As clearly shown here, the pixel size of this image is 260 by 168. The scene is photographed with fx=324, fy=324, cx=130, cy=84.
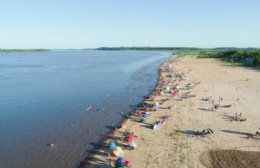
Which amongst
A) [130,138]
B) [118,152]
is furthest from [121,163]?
[130,138]

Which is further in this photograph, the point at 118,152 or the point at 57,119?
the point at 57,119

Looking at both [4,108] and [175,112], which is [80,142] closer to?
[175,112]

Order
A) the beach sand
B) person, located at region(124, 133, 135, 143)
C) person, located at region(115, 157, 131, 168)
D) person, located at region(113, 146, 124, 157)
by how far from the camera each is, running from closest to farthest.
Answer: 1. person, located at region(115, 157, 131, 168)
2. the beach sand
3. person, located at region(113, 146, 124, 157)
4. person, located at region(124, 133, 135, 143)

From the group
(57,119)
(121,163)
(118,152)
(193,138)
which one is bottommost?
(57,119)

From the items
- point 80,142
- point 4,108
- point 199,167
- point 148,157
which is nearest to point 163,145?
point 148,157

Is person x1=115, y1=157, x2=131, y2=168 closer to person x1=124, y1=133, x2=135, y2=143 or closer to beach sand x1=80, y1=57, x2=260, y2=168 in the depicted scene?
beach sand x1=80, y1=57, x2=260, y2=168

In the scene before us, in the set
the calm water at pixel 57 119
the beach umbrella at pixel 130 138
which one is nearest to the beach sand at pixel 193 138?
the beach umbrella at pixel 130 138

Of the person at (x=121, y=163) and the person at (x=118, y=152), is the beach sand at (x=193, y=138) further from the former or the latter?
the person at (x=121, y=163)

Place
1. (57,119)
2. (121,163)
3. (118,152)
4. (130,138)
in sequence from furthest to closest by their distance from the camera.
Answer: (57,119)
(130,138)
(118,152)
(121,163)

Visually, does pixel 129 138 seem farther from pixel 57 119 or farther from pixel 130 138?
pixel 57 119

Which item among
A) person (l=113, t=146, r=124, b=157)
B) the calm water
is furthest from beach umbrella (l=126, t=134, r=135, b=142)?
the calm water

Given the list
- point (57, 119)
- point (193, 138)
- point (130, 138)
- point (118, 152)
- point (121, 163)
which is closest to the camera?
point (121, 163)
